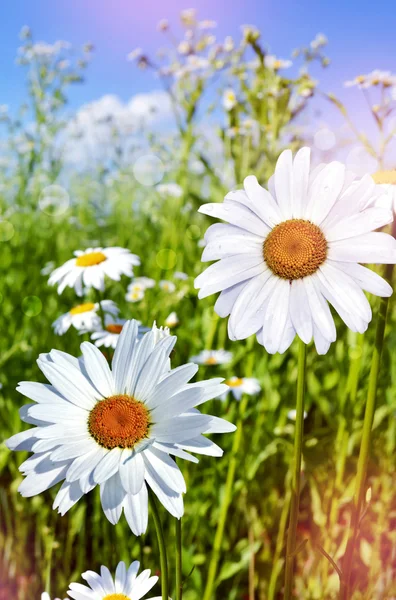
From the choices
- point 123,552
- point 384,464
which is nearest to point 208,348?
point 123,552

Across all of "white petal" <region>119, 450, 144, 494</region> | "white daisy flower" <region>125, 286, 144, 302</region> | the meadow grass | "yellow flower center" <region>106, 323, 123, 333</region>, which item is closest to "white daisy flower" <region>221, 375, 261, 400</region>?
the meadow grass

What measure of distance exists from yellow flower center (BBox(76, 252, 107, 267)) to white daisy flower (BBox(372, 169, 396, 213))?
24.6 inches

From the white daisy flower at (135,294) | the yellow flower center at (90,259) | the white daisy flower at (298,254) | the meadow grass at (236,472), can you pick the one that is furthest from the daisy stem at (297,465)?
the white daisy flower at (135,294)

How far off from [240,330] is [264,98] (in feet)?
3.32

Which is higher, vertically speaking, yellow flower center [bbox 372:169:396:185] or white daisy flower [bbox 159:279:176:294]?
white daisy flower [bbox 159:279:176:294]

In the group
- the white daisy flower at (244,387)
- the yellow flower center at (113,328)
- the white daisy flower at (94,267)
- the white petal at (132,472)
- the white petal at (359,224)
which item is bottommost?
the white petal at (132,472)

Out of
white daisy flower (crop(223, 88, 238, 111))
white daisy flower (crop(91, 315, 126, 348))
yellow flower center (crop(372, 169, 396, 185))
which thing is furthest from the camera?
white daisy flower (crop(223, 88, 238, 111))

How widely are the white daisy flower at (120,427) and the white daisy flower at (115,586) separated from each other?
12cm

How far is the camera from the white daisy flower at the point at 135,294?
1.25 metres

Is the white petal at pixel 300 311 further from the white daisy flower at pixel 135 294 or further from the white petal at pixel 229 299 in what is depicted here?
the white daisy flower at pixel 135 294

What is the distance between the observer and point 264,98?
128 centimetres

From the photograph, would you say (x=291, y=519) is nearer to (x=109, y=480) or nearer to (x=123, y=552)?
(x=109, y=480)

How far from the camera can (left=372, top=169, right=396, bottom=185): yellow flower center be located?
1.37 ft

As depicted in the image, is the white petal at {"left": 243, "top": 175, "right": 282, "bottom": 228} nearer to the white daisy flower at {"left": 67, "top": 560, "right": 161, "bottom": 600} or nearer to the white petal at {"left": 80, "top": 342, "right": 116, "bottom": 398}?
the white petal at {"left": 80, "top": 342, "right": 116, "bottom": 398}
